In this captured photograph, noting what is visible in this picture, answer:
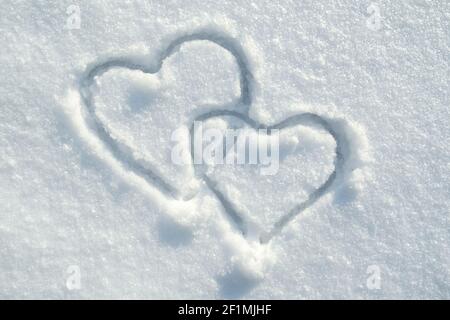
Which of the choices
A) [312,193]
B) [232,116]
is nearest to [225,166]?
[232,116]

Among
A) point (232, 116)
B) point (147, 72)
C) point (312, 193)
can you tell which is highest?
point (147, 72)

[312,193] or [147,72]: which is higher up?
[147,72]

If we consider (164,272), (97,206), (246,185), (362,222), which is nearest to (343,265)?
(362,222)

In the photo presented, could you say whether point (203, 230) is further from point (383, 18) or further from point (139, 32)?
point (383, 18)

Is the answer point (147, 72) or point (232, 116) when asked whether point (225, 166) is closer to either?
point (232, 116)
